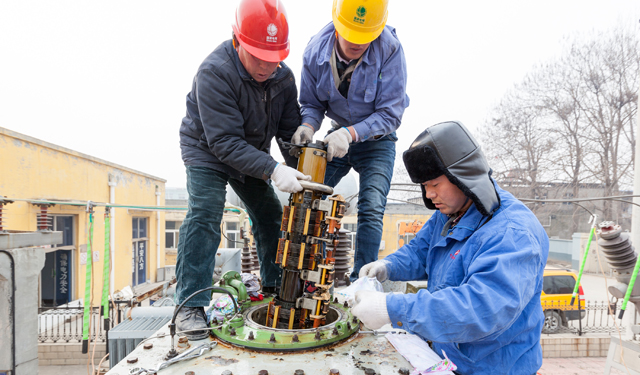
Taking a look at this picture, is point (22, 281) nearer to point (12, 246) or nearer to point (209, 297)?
point (12, 246)

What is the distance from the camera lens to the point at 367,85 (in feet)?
9.36

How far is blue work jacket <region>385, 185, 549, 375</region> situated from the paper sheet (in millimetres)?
71

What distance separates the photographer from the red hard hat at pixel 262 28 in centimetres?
227

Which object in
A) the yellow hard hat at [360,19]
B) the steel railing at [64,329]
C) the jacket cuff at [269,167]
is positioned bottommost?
the steel railing at [64,329]

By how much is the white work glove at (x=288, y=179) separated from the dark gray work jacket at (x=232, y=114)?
0.32 feet

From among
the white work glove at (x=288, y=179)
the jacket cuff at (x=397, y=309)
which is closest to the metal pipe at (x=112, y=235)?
the white work glove at (x=288, y=179)

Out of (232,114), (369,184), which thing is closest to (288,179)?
(232,114)

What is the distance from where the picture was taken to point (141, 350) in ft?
6.43

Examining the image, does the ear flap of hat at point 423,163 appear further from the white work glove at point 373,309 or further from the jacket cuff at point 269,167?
the jacket cuff at point 269,167

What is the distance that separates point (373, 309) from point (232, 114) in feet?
4.98

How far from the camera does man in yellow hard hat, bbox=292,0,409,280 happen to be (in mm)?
2686

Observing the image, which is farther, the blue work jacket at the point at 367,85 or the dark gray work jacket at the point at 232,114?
the blue work jacket at the point at 367,85

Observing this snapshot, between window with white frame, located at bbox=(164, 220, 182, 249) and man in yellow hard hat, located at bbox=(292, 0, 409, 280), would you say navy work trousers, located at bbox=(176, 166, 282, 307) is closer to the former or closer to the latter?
man in yellow hard hat, located at bbox=(292, 0, 409, 280)

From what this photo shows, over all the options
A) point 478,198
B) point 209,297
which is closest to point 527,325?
point 478,198
